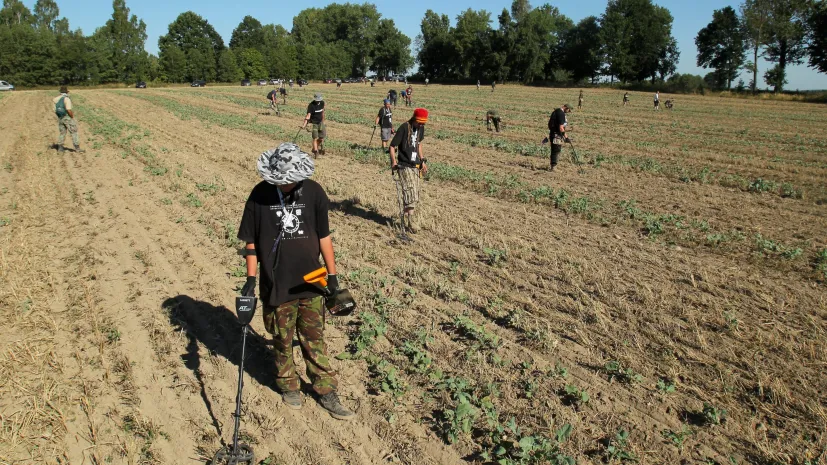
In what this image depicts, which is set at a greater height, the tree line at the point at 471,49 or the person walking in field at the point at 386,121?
the tree line at the point at 471,49

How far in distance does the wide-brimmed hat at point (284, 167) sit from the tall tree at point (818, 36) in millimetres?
77495

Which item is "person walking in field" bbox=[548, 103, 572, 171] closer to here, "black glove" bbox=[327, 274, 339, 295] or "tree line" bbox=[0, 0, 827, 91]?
"black glove" bbox=[327, 274, 339, 295]

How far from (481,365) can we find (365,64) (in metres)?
128

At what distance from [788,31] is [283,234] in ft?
268

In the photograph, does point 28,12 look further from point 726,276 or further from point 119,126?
point 726,276

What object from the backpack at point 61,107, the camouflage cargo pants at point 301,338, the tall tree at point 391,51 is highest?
the tall tree at point 391,51

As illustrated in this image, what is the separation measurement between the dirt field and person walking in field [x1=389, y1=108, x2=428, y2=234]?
2.56 feet

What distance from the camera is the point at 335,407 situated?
14.4ft

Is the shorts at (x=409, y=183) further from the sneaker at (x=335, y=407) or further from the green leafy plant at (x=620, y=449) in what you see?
the green leafy plant at (x=620, y=449)

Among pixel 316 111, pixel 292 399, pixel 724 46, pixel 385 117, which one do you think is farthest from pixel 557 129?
pixel 724 46

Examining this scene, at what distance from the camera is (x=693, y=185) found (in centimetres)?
1287

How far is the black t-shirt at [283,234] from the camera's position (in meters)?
4.03

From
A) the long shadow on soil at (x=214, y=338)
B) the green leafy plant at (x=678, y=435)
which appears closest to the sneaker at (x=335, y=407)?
the long shadow on soil at (x=214, y=338)

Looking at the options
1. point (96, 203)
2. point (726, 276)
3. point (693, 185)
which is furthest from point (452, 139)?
point (726, 276)
